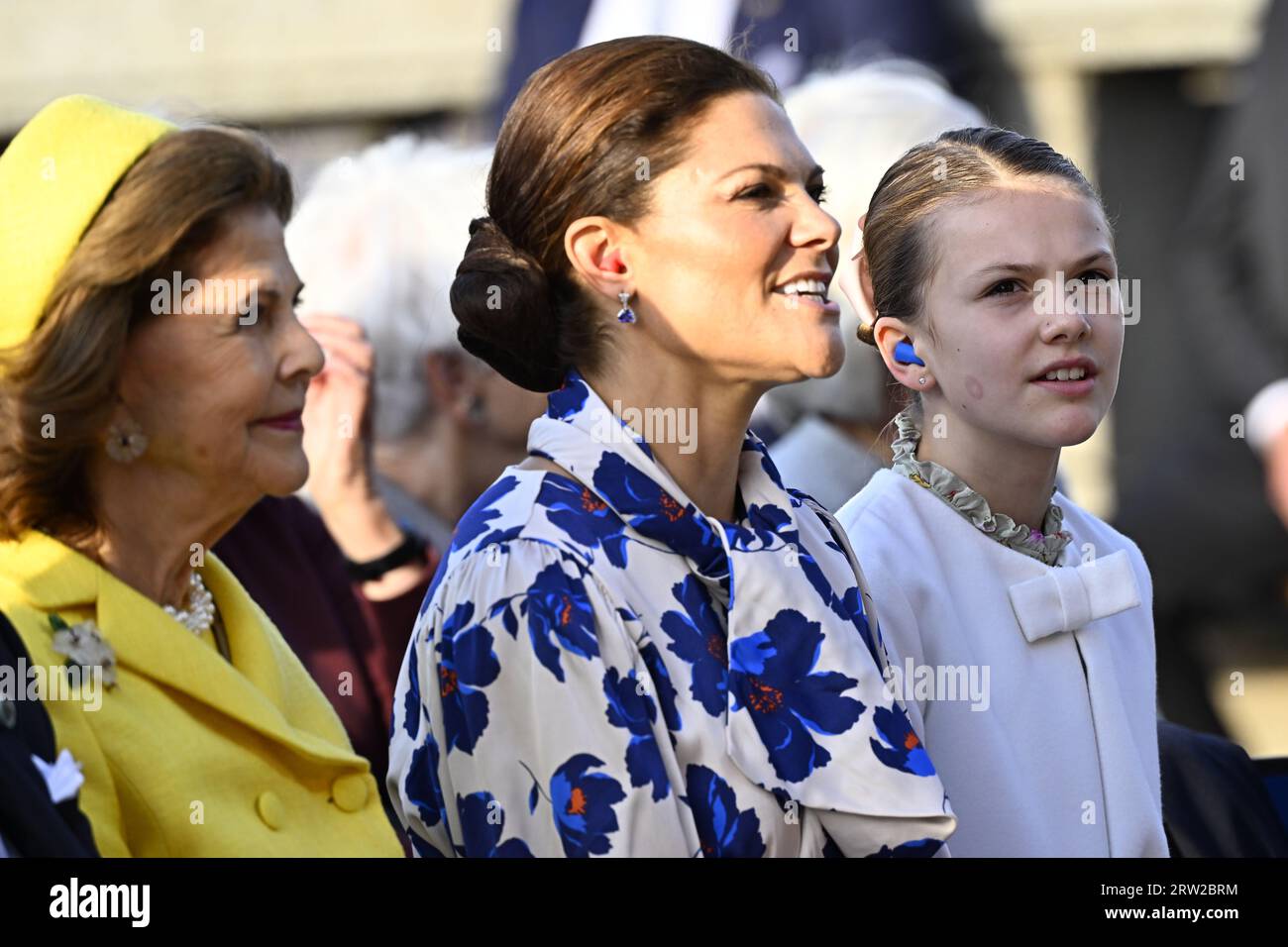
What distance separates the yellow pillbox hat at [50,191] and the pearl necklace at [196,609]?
16.1 inches

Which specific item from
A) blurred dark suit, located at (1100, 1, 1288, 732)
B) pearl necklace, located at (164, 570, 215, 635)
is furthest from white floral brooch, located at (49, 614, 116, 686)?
blurred dark suit, located at (1100, 1, 1288, 732)

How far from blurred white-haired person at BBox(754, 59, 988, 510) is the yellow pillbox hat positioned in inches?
74.2

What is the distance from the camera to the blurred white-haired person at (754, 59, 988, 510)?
13.8 ft

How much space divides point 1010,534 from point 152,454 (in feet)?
3.84

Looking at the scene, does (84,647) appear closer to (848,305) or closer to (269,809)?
(269,809)

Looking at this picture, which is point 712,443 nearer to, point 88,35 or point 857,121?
point 857,121

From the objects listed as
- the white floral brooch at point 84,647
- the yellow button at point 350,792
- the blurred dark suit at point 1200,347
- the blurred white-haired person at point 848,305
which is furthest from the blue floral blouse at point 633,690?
the blurred dark suit at point 1200,347

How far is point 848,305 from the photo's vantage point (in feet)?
14.5

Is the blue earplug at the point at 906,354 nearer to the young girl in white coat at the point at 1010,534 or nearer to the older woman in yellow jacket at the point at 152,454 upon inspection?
the young girl in white coat at the point at 1010,534

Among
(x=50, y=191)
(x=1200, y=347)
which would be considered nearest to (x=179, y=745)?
(x=50, y=191)

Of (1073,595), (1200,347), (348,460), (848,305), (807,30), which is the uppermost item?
(807,30)

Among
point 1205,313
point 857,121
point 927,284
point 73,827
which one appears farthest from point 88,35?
point 73,827

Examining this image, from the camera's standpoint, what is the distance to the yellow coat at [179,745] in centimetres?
228

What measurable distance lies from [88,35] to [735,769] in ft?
25.5
